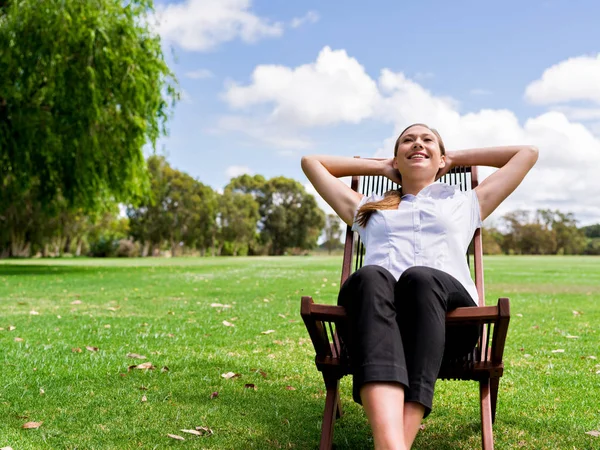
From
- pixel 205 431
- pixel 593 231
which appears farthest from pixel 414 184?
pixel 593 231

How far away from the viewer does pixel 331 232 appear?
222ft

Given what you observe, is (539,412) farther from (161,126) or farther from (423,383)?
(161,126)

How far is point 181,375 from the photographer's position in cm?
410

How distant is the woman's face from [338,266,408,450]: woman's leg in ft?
2.98

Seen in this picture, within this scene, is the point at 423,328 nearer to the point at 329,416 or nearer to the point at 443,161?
the point at 329,416

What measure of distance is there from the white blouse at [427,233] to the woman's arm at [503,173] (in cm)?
7

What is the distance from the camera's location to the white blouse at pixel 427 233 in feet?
9.20

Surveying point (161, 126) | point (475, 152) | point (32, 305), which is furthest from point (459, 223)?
point (161, 126)

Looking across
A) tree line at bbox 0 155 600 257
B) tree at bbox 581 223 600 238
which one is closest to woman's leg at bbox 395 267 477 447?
tree line at bbox 0 155 600 257

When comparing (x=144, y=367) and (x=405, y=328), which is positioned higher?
(x=405, y=328)

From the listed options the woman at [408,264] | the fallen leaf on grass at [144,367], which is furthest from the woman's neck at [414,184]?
the fallen leaf on grass at [144,367]

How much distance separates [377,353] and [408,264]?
0.70 meters

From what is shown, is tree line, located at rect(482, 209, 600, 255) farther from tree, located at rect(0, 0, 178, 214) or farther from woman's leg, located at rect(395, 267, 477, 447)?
woman's leg, located at rect(395, 267, 477, 447)

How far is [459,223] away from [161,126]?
15867 millimetres
